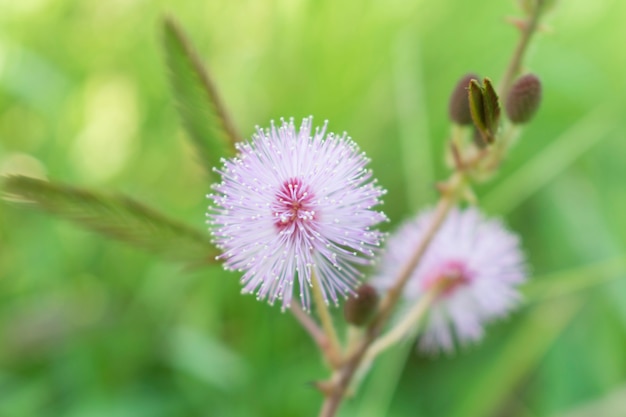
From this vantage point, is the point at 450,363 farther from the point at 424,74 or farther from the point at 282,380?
the point at 424,74

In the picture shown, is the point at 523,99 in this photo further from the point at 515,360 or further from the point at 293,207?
the point at 515,360

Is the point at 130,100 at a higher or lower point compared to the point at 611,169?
higher

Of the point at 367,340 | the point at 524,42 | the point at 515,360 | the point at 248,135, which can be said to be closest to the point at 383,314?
the point at 367,340

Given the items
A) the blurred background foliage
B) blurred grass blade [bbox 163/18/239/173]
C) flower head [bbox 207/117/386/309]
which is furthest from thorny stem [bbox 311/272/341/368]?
the blurred background foliage

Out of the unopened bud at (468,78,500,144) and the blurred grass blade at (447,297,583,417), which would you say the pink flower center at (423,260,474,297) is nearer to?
the unopened bud at (468,78,500,144)

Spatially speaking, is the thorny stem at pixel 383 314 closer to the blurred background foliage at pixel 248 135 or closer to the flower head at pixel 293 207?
the flower head at pixel 293 207

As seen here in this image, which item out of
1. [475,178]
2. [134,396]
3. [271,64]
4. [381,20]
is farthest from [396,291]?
[381,20]

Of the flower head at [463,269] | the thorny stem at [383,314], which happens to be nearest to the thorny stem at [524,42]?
the thorny stem at [383,314]
